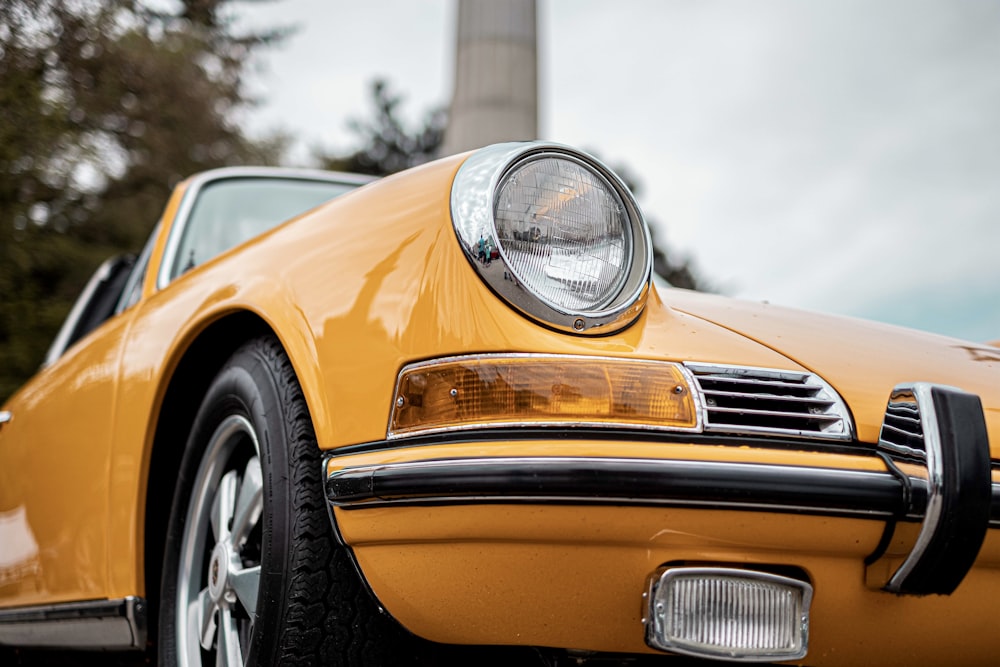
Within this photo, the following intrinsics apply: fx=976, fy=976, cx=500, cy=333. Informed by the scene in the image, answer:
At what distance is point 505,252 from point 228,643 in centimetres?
94

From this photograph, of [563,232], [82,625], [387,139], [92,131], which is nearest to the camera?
[563,232]

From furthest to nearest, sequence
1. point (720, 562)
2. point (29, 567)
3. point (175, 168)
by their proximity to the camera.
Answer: point (175, 168), point (29, 567), point (720, 562)

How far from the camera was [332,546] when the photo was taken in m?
1.50

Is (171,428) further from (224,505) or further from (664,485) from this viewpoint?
(664,485)

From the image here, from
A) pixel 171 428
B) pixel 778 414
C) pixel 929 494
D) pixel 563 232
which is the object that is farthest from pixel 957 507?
pixel 171 428

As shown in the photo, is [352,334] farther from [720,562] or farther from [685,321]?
[720,562]

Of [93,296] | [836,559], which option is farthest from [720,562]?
[93,296]

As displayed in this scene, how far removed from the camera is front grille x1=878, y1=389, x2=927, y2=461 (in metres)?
1.34

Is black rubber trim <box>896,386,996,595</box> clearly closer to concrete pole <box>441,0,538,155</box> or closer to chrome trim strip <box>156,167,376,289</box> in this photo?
chrome trim strip <box>156,167,376,289</box>

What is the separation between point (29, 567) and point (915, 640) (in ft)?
7.23

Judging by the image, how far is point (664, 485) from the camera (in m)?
1.25

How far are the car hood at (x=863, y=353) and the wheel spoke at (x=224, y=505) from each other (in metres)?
0.91

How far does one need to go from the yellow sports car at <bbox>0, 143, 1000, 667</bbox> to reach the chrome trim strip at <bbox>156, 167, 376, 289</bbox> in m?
1.00

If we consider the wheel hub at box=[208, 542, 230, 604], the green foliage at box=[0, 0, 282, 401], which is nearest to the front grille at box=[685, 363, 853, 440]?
the wheel hub at box=[208, 542, 230, 604]
